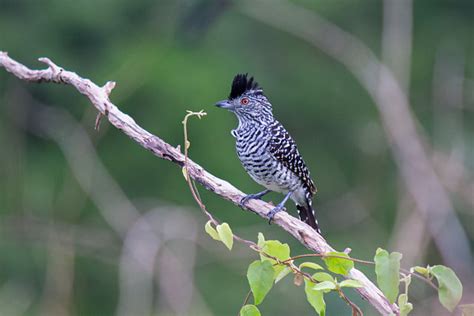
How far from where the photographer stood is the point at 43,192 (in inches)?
616

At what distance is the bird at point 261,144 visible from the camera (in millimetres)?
6172

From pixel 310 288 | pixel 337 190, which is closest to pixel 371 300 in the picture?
pixel 310 288

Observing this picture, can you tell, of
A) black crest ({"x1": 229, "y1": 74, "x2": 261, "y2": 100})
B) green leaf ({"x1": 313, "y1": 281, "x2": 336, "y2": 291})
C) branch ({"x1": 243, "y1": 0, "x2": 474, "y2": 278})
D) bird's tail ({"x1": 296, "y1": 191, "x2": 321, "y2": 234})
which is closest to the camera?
green leaf ({"x1": 313, "y1": 281, "x2": 336, "y2": 291})

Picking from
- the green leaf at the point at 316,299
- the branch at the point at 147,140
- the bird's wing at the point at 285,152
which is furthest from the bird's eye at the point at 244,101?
the green leaf at the point at 316,299

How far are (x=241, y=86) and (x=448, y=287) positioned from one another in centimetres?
331

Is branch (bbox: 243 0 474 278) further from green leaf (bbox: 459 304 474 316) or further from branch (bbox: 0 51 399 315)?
green leaf (bbox: 459 304 474 316)

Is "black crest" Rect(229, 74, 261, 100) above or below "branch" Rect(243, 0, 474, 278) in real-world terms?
below

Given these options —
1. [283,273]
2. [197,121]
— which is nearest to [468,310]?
[283,273]

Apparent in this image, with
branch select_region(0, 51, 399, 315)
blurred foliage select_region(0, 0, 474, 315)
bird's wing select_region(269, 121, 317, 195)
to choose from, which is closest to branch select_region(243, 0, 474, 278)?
bird's wing select_region(269, 121, 317, 195)

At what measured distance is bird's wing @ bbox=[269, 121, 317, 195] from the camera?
6252 mm

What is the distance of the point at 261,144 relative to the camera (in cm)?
621

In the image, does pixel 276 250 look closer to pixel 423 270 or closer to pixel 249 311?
pixel 249 311

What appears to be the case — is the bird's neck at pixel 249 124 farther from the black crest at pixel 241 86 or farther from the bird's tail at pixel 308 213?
the bird's tail at pixel 308 213

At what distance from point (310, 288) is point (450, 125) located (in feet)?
33.2
